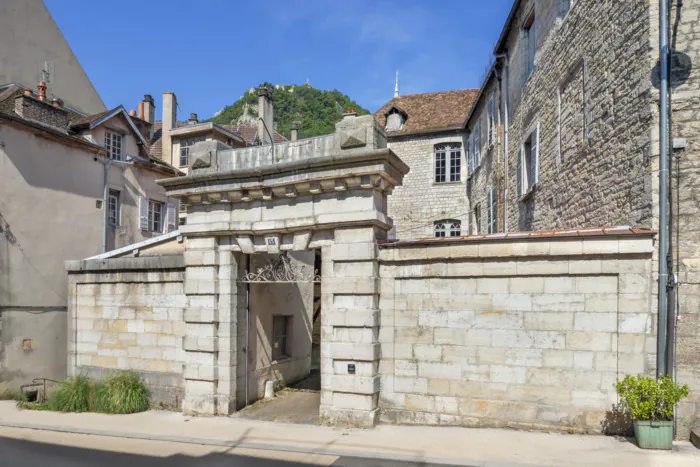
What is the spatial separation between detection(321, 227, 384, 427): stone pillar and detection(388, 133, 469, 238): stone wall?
43.4 ft

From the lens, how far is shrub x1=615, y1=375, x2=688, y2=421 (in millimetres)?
5996

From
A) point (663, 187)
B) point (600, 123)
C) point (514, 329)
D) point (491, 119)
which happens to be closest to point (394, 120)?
point (491, 119)

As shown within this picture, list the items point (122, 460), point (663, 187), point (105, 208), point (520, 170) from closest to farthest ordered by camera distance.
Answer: point (663, 187), point (122, 460), point (520, 170), point (105, 208)

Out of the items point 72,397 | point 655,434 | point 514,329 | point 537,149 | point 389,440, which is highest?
point 537,149

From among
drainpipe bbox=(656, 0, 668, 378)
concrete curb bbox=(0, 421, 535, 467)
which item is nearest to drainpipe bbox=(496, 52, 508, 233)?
drainpipe bbox=(656, 0, 668, 378)

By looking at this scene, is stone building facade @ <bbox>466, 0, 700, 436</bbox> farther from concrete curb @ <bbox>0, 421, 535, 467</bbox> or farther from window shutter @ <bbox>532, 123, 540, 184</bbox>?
concrete curb @ <bbox>0, 421, 535, 467</bbox>

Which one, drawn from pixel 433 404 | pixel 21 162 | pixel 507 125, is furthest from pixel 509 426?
pixel 21 162

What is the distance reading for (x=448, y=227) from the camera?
20875 mm

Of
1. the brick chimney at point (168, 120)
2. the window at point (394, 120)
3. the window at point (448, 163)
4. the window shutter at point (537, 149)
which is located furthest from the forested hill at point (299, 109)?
the window shutter at point (537, 149)

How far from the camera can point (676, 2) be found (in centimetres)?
670

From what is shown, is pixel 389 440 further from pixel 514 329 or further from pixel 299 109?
pixel 299 109

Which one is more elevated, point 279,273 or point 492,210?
point 492,210

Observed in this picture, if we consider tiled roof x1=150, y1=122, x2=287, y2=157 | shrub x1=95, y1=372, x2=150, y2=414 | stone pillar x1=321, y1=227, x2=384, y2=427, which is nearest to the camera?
stone pillar x1=321, y1=227, x2=384, y2=427

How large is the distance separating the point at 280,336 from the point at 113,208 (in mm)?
7347
